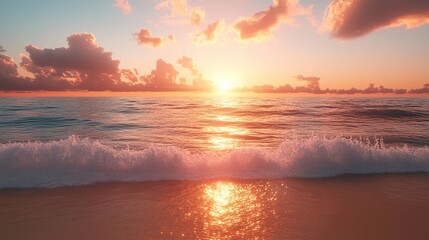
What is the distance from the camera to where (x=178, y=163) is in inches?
354

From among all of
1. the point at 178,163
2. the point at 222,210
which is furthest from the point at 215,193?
the point at 178,163

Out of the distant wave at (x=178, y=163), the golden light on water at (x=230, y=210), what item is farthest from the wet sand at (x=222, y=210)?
the distant wave at (x=178, y=163)

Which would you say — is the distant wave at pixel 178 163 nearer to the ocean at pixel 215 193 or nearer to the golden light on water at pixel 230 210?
the ocean at pixel 215 193

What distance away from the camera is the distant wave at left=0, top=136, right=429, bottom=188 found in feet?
27.2

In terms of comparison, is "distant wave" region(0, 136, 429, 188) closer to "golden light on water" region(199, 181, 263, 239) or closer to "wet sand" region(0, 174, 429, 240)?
"wet sand" region(0, 174, 429, 240)

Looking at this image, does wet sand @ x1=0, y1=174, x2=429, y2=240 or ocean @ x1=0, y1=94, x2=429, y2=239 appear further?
ocean @ x1=0, y1=94, x2=429, y2=239

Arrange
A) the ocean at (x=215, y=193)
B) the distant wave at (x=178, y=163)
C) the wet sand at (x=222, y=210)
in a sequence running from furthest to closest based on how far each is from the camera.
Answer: the distant wave at (x=178, y=163), the ocean at (x=215, y=193), the wet sand at (x=222, y=210)

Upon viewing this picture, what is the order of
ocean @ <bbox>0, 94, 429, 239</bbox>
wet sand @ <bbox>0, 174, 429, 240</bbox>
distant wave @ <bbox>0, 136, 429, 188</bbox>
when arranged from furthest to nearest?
distant wave @ <bbox>0, 136, 429, 188</bbox>
ocean @ <bbox>0, 94, 429, 239</bbox>
wet sand @ <bbox>0, 174, 429, 240</bbox>

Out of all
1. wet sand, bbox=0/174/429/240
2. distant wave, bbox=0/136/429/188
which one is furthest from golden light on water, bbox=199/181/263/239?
distant wave, bbox=0/136/429/188

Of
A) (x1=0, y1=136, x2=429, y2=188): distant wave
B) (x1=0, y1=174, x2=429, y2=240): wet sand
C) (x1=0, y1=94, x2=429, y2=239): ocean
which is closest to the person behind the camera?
(x1=0, y1=174, x2=429, y2=240): wet sand

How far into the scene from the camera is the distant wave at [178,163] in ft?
27.2

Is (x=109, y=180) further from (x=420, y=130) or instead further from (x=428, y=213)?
(x=420, y=130)

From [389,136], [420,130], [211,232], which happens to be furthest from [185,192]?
[420,130]

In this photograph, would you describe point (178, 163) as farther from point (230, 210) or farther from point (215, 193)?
point (230, 210)
